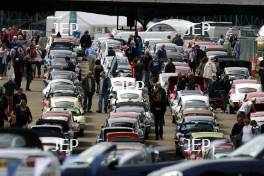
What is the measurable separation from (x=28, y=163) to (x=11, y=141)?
315cm

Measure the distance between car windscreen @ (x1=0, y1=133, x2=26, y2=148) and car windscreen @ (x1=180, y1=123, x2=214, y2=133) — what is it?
17.1 meters

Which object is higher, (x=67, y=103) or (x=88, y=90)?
(x=88, y=90)

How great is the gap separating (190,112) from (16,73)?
12801 millimetres

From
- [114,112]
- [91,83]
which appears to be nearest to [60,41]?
[91,83]

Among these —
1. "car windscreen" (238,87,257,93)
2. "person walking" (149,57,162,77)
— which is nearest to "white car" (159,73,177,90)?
"person walking" (149,57,162,77)

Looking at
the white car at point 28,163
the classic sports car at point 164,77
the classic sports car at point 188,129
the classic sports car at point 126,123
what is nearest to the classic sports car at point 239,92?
the classic sports car at point 164,77

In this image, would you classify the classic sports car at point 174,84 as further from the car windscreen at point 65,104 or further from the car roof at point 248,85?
the car windscreen at point 65,104

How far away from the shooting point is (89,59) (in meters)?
66.8

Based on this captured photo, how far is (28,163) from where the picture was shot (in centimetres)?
2314

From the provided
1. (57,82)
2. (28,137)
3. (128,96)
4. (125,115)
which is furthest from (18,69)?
(28,137)

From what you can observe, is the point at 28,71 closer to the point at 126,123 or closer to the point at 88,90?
the point at 88,90

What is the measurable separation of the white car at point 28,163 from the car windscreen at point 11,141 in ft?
7.69

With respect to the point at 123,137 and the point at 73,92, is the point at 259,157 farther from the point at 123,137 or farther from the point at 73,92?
the point at 73,92

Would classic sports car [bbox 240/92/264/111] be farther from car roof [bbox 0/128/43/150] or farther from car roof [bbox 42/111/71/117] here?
car roof [bbox 0/128/43/150]
